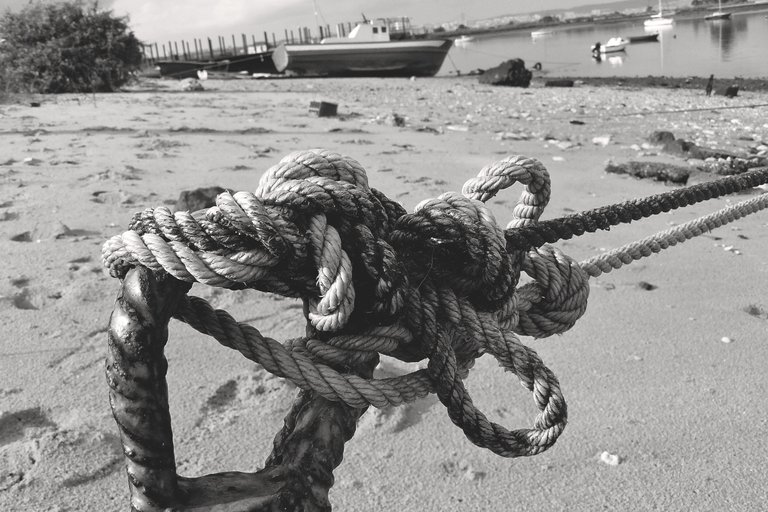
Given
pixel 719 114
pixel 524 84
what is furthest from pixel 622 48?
pixel 719 114

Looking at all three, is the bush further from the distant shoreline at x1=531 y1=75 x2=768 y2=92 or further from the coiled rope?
the coiled rope

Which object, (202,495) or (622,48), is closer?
(202,495)

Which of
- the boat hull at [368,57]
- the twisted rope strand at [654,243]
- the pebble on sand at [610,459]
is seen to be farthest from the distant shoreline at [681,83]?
the pebble on sand at [610,459]

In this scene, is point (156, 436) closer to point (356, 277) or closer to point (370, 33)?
point (356, 277)

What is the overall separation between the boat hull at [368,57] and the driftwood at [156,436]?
2561cm

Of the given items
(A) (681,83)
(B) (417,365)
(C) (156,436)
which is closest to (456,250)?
(C) (156,436)

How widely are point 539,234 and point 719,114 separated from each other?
A: 448 inches

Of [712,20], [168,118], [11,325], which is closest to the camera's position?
[11,325]

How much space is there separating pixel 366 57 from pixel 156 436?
25859 millimetres

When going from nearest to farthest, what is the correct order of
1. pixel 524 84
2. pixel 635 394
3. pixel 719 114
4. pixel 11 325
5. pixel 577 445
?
1. pixel 577 445
2. pixel 635 394
3. pixel 11 325
4. pixel 719 114
5. pixel 524 84

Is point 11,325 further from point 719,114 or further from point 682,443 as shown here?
point 719,114

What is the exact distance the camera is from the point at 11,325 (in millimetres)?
2910

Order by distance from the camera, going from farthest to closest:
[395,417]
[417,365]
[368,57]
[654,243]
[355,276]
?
[368,57] → [417,365] → [395,417] → [654,243] → [355,276]

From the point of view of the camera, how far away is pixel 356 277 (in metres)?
1.00
